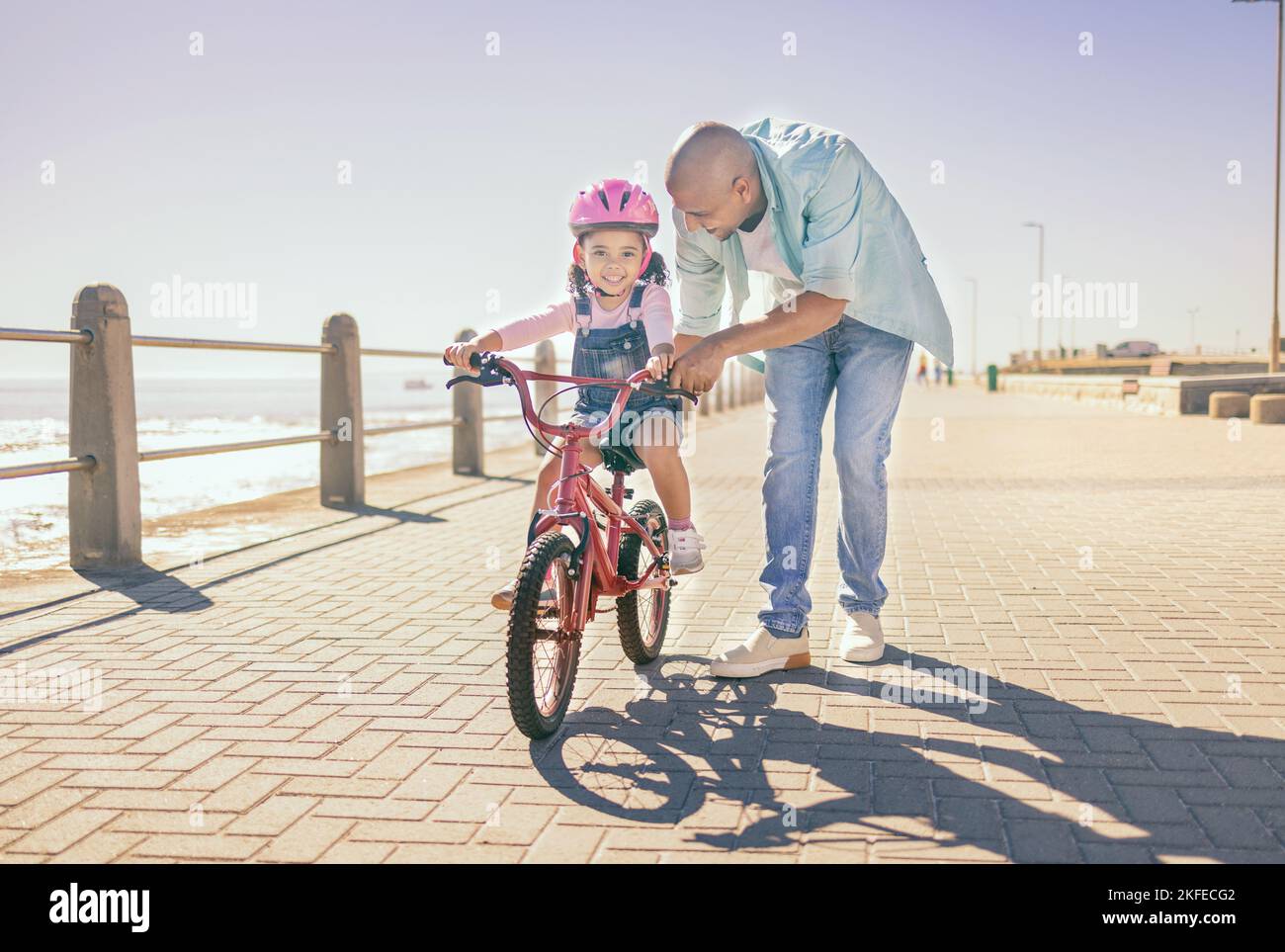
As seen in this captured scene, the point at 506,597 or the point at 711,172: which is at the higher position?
the point at 711,172

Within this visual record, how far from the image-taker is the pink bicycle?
11.0ft

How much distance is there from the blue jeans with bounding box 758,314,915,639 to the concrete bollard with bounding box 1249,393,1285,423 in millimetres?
15396

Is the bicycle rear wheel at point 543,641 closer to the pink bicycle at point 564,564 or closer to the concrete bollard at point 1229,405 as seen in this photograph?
the pink bicycle at point 564,564

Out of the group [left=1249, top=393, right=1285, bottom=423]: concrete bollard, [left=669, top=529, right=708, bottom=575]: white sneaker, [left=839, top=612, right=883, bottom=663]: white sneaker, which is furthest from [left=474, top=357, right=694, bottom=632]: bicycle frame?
[left=1249, top=393, right=1285, bottom=423]: concrete bollard

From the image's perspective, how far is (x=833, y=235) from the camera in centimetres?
392

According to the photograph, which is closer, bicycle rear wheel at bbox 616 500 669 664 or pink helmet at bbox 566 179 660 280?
pink helmet at bbox 566 179 660 280

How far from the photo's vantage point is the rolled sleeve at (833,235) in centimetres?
390

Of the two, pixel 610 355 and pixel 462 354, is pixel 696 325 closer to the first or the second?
pixel 610 355

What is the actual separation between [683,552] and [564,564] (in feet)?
2.80

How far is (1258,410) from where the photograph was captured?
17703 mm

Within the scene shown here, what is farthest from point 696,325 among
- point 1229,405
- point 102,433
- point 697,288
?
point 1229,405

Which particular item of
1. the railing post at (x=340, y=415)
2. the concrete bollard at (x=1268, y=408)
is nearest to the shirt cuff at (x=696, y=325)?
the railing post at (x=340, y=415)

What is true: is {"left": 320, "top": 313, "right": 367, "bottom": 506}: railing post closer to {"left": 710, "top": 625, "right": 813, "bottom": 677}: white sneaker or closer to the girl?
the girl

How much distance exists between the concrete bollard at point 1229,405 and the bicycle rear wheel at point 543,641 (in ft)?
61.0
